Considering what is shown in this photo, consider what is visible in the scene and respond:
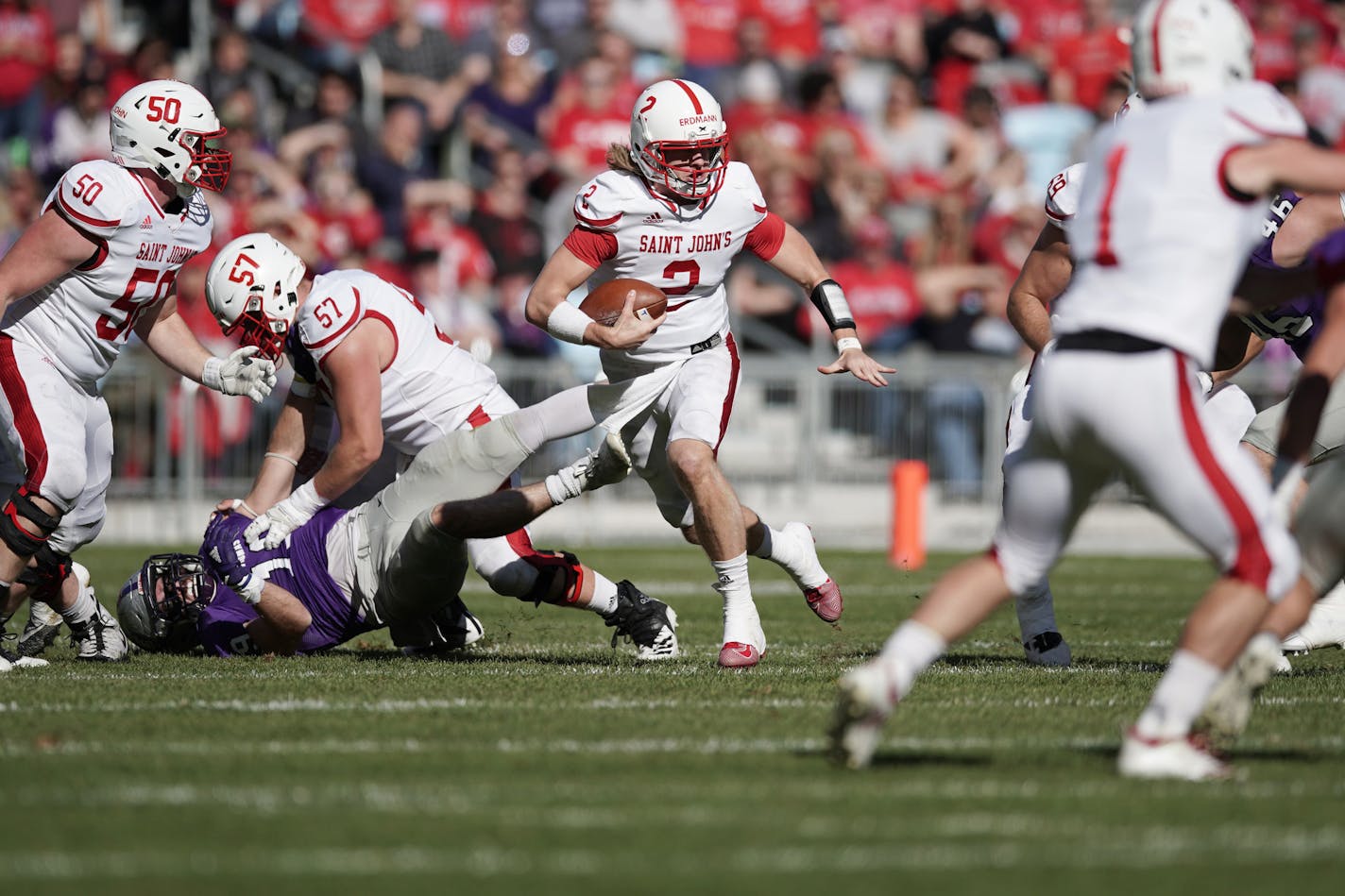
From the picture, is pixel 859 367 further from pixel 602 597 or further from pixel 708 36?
pixel 708 36

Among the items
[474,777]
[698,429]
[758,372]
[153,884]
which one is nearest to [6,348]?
[698,429]

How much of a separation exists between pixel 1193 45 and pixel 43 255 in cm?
430

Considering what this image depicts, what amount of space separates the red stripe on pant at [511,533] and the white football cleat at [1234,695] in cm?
322

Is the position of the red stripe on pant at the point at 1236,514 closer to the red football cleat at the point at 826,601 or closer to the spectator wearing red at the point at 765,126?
the red football cleat at the point at 826,601

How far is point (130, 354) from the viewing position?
13648mm

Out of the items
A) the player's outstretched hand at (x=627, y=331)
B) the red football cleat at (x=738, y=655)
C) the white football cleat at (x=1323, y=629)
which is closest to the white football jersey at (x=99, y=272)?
the player's outstretched hand at (x=627, y=331)

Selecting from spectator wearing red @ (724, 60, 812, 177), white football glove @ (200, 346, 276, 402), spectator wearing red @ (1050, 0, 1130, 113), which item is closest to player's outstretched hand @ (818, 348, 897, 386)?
white football glove @ (200, 346, 276, 402)

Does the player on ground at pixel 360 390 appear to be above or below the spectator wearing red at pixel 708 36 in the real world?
below

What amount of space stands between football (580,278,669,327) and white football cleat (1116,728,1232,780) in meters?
3.06

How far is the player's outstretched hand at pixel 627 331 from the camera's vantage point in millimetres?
6617

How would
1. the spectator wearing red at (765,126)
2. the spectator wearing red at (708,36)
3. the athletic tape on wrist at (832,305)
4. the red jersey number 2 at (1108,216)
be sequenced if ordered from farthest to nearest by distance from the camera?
the spectator wearing red at (708,36) → the spectator wearing red at (765,126) → the athletic tape on wrist at (832,305) → the red jersey number 2 at (1108,216)

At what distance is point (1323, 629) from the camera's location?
7223 millimetres

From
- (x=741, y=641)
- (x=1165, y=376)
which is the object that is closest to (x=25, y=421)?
(x=741, y=641)

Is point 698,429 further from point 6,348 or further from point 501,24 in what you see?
point 501,24
